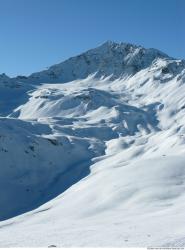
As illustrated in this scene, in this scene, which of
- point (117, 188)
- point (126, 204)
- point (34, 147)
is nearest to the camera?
point (126, 204)

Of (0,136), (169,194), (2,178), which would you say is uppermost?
(0,136)

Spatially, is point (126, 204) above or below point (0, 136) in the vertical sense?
below

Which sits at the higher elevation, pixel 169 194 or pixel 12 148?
pixel 12 148

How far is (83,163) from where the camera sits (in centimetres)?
15075

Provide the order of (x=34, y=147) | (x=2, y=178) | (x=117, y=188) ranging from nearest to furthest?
(x=117, y=188) → (x=2, y=178) → (x=34, y=147)

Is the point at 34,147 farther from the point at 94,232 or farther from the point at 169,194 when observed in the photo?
the point at 94,232

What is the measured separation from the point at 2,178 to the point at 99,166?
89.2 feet

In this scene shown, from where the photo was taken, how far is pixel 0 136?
153 metres

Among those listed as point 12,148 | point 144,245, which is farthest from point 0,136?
point 144,245

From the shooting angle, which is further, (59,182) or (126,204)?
(59,182)

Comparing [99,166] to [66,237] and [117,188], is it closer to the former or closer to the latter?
[117,188]

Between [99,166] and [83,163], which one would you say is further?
[83,163]

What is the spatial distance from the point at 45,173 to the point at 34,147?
13.1 meters

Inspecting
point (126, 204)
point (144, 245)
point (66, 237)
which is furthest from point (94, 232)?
point (126, 204)
